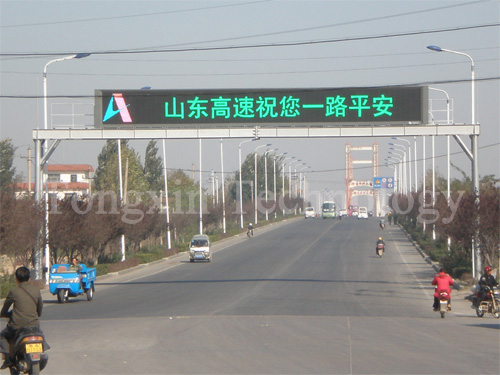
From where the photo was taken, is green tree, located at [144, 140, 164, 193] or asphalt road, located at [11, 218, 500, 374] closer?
asphalt road, located at [11, 218, 500, 374]

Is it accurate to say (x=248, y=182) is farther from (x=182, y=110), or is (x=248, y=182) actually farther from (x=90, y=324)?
(x=90, y=324)

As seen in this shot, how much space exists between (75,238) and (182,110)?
1002 centimetres

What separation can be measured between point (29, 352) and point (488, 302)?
14679mm

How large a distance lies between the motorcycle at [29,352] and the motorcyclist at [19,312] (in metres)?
0.09

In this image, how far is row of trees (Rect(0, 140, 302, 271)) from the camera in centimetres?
2960

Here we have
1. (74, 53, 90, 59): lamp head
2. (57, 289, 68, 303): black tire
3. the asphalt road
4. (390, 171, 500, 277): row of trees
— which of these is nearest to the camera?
the asphalt road

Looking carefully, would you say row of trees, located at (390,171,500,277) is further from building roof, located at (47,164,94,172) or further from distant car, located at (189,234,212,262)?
building roof, located at (47,164,94,172)

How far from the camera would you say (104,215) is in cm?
4012

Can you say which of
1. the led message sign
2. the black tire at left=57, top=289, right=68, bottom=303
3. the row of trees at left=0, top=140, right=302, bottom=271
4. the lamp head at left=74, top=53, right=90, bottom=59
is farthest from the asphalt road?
the lamp head at left=74, top=53, right=90, bottom=59

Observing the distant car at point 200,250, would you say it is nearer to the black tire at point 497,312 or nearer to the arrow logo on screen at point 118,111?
the arrow logo on screen at point 118,111

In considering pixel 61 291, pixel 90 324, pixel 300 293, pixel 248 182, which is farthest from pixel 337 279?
pixel 248 182

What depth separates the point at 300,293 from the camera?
1115 inches

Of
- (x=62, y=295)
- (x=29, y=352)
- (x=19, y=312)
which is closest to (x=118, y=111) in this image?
(x=62, y=295)

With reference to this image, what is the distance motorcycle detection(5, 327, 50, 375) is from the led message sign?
2017cm
